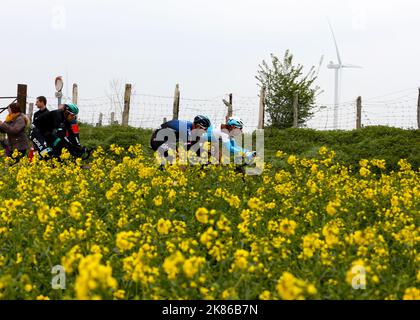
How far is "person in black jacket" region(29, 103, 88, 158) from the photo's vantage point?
12.3 m

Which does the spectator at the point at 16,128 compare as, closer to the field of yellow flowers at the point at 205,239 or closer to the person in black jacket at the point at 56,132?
the person in black jacket at the point at 56,132

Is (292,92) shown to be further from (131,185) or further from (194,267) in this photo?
(194,267)

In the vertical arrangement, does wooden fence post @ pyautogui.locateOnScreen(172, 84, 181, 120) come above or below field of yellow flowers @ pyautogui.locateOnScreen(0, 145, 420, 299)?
above

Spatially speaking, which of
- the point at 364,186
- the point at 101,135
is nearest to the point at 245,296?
the point at 364,186

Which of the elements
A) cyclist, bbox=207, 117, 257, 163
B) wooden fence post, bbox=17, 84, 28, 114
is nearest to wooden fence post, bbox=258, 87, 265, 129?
wooden fence post, bbox=17, 84, 28, 114

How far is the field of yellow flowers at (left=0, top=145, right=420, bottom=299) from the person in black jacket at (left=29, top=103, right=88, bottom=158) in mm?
1631

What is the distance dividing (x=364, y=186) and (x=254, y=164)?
291cm

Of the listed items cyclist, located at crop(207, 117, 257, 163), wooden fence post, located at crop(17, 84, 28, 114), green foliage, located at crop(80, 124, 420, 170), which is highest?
wooden fence post, located at crop(17, 84, 28, 114)

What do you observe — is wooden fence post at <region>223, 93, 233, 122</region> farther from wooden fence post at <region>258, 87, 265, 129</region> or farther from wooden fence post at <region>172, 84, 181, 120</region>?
wooden fence post at <region>172, 84, 181, 120</region>

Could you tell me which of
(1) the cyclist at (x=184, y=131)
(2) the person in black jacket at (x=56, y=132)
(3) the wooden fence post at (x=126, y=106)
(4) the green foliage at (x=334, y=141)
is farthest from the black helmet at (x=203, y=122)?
(3) the wooden fence post at (x=126, y=106)

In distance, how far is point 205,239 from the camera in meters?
4.30

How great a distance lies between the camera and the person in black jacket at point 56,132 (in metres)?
12.3

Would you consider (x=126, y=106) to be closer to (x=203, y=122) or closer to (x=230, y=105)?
(x=230, y=105)
